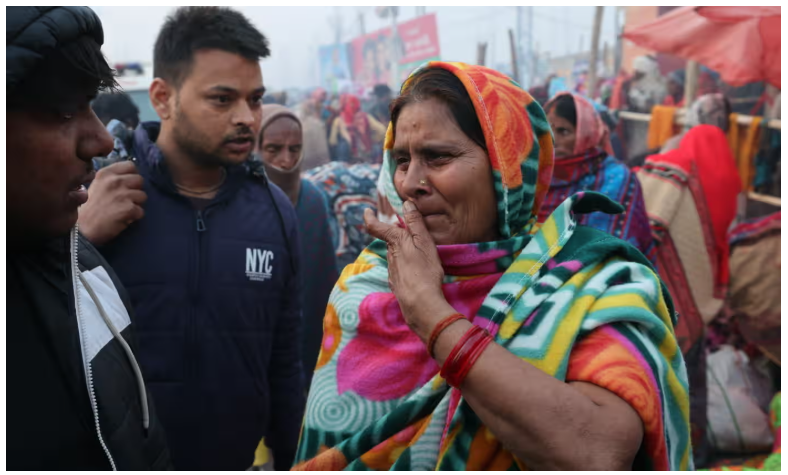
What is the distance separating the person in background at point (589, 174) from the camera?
3609mm

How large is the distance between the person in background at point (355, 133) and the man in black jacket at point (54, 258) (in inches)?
274

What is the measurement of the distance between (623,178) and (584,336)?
259 cm

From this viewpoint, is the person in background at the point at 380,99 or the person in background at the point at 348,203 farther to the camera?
the person in background at the point at 380,99

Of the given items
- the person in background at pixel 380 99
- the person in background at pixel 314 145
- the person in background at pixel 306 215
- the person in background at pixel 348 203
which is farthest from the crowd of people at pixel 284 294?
the person in background at pixel 380 99

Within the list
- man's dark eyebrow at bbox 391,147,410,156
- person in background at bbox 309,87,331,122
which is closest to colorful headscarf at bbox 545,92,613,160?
man's dark eyebrow at bbox 391,147,410,156

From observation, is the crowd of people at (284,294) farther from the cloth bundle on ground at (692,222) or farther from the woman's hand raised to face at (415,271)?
the cloth bundle on ground at (692,222)

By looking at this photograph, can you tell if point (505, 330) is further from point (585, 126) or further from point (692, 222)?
point (692, 222)

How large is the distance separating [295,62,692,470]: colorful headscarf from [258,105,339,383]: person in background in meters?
2.03

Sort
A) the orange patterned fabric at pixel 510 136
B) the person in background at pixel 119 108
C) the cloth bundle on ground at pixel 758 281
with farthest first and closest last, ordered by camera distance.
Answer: the person in background at pixel 119 108
the cloth bundle on ground at pixel 758 281
the orange patterned fabric at pixel 510 136

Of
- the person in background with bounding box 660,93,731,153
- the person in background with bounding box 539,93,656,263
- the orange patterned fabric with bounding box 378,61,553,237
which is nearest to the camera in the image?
the orange patterned fabric with bounding box 378,61,553,237

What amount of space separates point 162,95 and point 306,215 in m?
1.45

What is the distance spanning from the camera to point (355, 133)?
8.65 meters

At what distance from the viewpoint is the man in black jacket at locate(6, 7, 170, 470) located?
1.16m

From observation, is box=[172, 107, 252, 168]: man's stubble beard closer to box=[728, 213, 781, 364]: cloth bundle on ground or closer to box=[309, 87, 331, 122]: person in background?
box=[728, 213, 781, 364]: cloth bundle on ground
